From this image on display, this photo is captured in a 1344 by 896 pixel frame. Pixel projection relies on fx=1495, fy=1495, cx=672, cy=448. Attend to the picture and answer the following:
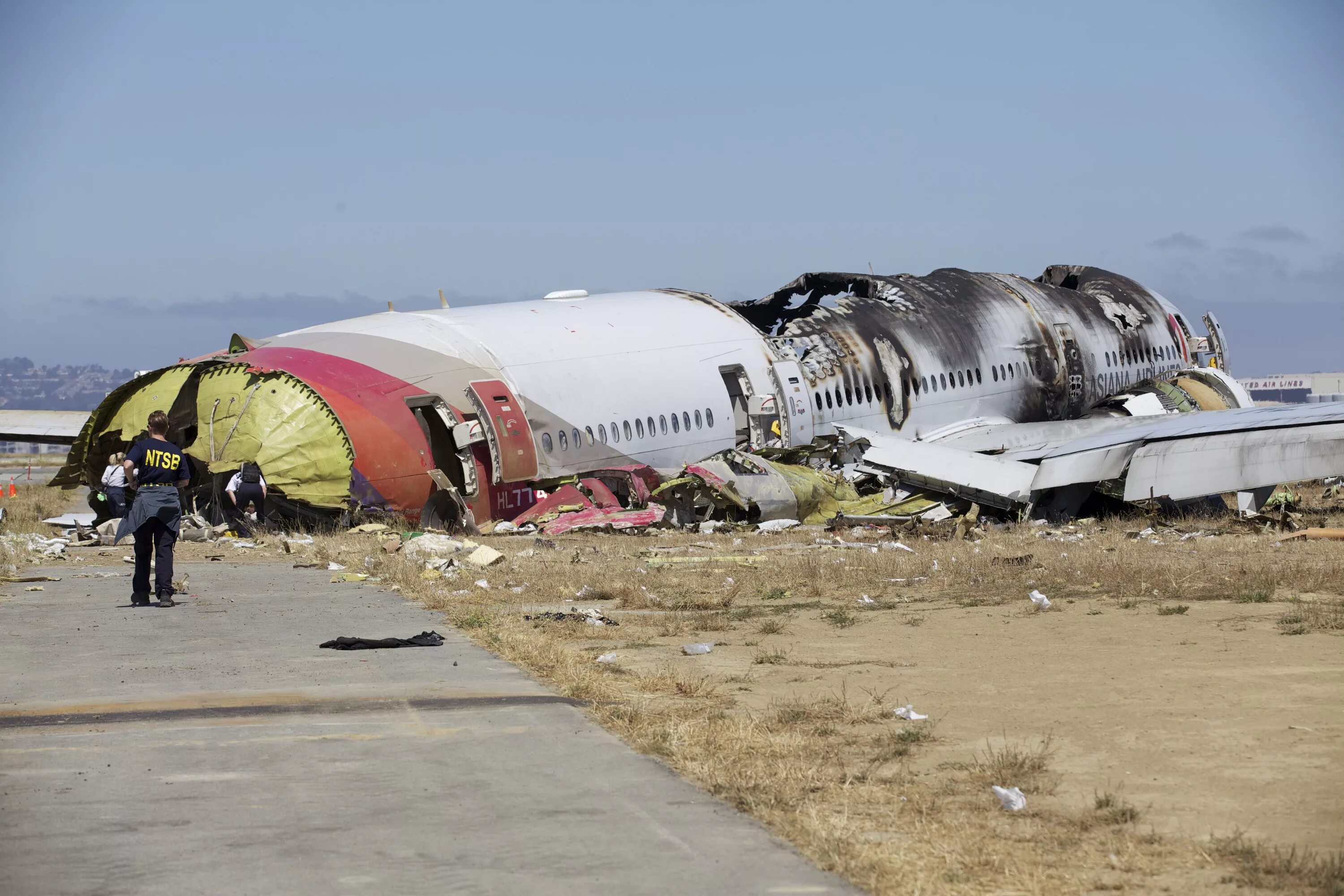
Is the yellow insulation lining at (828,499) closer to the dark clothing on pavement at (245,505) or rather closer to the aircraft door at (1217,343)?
the dark clothing on pavement at (245,505)

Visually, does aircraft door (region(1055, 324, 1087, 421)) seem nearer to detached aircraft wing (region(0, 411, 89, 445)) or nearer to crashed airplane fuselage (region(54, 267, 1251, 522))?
crashed airplane fuselage (region(54, 267, 1251, 522))

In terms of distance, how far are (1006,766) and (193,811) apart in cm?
423

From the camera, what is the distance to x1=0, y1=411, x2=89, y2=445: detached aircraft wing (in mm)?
35594

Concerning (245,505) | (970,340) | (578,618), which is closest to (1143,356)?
(970,340)

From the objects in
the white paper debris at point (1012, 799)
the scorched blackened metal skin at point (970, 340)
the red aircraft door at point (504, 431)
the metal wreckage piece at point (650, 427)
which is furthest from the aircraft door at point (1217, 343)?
the white paper debris at point (1012, 799)

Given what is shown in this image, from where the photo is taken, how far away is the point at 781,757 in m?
8.53

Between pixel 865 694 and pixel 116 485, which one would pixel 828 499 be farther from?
pixel 865 694

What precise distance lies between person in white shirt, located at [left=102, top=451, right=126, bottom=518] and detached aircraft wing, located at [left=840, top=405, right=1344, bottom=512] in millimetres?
13873

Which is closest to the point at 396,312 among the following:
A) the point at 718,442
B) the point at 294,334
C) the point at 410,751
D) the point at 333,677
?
the point at 294,334

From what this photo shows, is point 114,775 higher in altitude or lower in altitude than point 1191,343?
lower

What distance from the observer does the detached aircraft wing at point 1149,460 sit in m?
25.0

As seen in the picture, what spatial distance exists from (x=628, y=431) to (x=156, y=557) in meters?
12.4

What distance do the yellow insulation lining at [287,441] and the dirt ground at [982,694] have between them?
3770 mm

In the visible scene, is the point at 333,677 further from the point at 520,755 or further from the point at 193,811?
the point at 193,811
